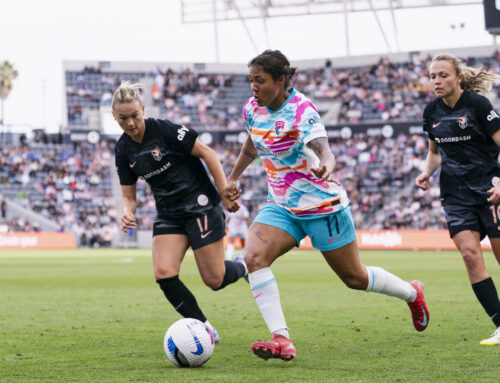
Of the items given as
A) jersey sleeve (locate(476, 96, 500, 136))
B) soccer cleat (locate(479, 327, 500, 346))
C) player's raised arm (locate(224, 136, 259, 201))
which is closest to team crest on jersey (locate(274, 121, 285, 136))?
player's raised arm (locate(224, 136, 259, 201))

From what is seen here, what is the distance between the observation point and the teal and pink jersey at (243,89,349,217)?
5.96 meters

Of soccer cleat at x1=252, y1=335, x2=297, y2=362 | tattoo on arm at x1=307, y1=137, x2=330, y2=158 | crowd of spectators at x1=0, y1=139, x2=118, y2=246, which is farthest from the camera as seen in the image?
crowd of spectators at x1=0, y1=139, x2=118, y2=246

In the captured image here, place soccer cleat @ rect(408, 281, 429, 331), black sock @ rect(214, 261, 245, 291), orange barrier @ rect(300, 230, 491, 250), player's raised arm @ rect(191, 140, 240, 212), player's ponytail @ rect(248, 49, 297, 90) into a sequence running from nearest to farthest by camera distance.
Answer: player's ponytail @ rect(248, 49, 297, 90) → player's raised arm @ rect(191, 140, 240, 212) → soccer cleat @ rect(408, 281, 429, 331) → black sock @ rect(214, 261, 245, 291) → orange barrier @ rect(300, 230, 491, 250)

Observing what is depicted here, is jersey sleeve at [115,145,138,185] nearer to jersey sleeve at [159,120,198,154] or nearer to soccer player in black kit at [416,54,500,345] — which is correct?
jersey sleeve at [159,120,198,154]

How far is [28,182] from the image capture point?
44156 mm

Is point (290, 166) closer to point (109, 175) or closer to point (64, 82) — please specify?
point (109, 175)

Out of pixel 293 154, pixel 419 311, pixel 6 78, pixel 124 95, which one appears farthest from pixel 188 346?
pixel 6 78

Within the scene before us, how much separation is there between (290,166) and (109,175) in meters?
40.5

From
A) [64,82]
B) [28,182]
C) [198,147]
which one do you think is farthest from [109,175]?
[198,147]

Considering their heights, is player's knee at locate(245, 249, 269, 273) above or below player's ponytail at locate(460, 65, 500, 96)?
below

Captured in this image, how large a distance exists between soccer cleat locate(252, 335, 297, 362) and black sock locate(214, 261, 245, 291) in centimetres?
172

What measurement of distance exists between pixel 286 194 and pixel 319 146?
0.59m

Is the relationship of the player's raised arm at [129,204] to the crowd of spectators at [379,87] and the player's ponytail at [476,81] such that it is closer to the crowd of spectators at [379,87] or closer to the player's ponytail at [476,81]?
the player's ponytail at [476,81]

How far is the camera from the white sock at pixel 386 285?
668 cm
